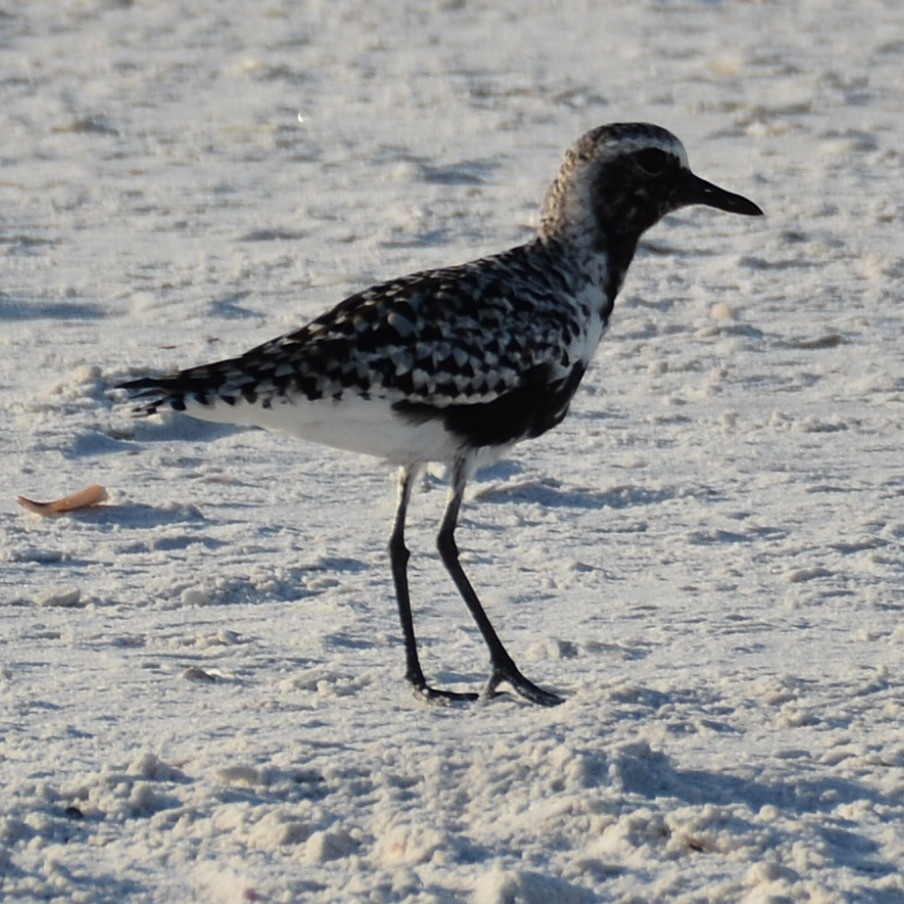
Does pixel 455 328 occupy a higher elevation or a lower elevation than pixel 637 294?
higher

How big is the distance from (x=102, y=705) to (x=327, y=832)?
39.6 inches

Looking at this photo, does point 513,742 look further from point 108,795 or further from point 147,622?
point 147,622

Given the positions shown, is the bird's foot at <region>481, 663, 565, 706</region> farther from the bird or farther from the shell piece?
the shell piece

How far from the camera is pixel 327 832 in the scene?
4504 millimetres

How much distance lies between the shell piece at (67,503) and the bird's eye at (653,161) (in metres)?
2.00

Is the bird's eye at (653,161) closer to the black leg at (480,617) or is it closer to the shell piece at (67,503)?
the black leg at (480,617)

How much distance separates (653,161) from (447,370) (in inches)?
45.4

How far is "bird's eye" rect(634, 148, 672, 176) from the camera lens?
246 inches

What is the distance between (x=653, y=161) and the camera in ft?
20.6

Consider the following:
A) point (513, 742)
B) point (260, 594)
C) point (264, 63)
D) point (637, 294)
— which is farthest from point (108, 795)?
point (264, 63)

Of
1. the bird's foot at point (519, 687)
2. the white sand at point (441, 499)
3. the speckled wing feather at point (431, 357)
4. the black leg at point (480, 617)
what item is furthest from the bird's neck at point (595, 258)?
the bird's foot at point (519, 687)

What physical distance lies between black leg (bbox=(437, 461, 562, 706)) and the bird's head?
0.83 meters

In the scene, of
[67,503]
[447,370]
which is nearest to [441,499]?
[67,503]

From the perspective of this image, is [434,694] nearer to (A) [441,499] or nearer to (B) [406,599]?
(B) [406,599]
